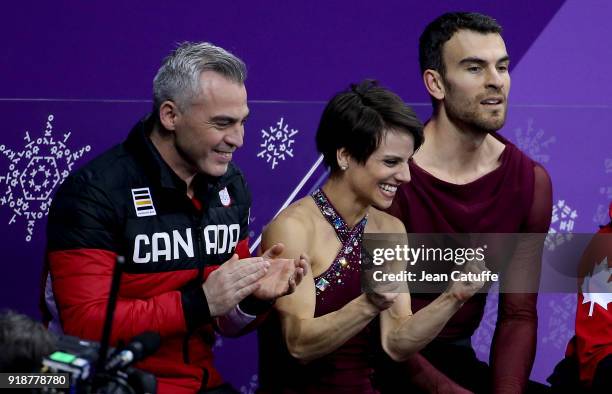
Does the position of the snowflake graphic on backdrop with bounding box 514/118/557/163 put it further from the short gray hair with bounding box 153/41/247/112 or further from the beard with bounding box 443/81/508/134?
the short gray hair with bounding box 153/41/247/112

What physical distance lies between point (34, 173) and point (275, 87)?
0.85m

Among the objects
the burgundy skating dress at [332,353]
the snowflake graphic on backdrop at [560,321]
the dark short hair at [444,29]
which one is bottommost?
the burgundy skating dress at [332,353]

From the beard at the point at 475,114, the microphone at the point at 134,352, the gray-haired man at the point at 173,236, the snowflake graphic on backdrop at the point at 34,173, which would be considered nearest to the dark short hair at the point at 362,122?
the gray-haired man at the point at 173,236

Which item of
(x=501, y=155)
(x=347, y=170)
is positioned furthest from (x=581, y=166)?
(x=347, y=170)

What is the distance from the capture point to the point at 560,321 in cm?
409

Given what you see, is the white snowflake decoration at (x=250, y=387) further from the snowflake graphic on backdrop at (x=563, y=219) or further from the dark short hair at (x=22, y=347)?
the dark short hair at (x=22, y=347)

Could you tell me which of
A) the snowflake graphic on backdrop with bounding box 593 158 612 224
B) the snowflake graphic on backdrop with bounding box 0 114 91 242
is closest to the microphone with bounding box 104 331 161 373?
the snowflake graphic on backdrop with bounding box 0 114 91 242

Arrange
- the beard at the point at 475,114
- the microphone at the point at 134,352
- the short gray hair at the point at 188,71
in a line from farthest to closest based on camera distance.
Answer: the beard at the point at 475,114 → the short gray hair at the point at 188,71 → the microphone at the point at 134,352

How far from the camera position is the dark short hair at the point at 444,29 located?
3.34 meters

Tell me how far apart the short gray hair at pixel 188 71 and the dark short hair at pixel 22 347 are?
0.90 meters

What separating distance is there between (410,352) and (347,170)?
0.51 meters

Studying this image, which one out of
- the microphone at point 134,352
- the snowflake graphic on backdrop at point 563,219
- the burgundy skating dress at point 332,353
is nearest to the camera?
the microphone at point 134,352

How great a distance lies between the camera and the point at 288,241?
2814 mm

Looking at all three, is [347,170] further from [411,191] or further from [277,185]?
[277,185]
